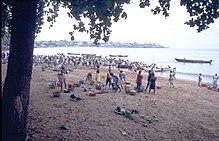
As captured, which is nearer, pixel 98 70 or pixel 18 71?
pixel 18 71

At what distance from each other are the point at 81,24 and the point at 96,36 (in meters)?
0.70

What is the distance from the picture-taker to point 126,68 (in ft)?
162

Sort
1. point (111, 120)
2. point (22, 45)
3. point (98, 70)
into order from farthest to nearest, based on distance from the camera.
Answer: point (98, 70) → point (111, 120) → point (22, 45)

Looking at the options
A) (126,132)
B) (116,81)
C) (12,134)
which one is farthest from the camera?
(116,81)

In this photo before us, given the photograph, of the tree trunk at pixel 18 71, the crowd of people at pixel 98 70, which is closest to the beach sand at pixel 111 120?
the tree trunk at pixel 18 71

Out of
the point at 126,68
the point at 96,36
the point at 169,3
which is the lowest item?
the point at 126,68

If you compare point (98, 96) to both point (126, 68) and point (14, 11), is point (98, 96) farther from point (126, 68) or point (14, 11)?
point (126, 68)

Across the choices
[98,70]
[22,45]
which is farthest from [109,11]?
[98,70]

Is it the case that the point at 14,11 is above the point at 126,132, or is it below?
above

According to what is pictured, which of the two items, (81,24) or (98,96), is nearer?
(81,24)

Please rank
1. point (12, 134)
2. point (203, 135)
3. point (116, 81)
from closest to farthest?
point (12, 134)
point (203, 135)
point (116, 81)

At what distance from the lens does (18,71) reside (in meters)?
6.05

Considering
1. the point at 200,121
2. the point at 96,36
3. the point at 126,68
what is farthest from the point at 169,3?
the point at 126,68

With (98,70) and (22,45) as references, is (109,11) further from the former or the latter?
(98,70)
